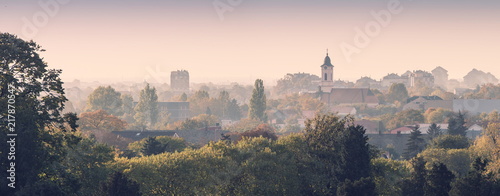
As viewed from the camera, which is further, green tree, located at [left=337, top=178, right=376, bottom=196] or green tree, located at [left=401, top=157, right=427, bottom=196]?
green tree, located at [left=401, top=157, right=427, bottom=196]

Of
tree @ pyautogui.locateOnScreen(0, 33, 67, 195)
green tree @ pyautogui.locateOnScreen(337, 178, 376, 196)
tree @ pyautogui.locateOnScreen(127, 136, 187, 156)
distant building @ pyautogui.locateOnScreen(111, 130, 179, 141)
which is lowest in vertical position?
distant building @ pyautogui.locateOnScreen(111, 130, 179, 141)

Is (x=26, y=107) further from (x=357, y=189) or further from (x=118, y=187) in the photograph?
(x=357, y=189)

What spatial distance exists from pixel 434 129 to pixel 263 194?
81042mm

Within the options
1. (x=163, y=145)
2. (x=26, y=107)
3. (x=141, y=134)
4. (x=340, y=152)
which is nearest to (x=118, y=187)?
(x=26, y=107)

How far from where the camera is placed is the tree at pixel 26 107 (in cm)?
4194

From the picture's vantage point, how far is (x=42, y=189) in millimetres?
40906

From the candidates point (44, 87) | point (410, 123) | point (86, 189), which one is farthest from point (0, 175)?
point (410, 123)

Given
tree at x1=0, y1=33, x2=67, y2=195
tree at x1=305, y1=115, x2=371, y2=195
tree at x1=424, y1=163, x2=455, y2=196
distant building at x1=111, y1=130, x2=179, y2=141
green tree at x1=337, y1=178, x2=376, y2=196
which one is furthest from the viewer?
distant building at x1=111, y1=130, x2=179, y2=141

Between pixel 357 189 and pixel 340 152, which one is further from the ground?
pixel 340 152

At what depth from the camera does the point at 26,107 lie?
43375mm

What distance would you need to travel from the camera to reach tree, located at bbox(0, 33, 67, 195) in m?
41.9

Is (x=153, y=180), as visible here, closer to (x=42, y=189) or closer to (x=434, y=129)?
(x=42, y=189)

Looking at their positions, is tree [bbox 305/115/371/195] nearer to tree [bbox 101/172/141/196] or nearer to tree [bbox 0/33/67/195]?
tree [bbox 101/172/141/196]

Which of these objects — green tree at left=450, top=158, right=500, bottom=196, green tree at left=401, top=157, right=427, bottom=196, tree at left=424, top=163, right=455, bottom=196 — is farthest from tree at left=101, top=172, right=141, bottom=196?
green tree at left=401, top=157, right=427, bottom=196
